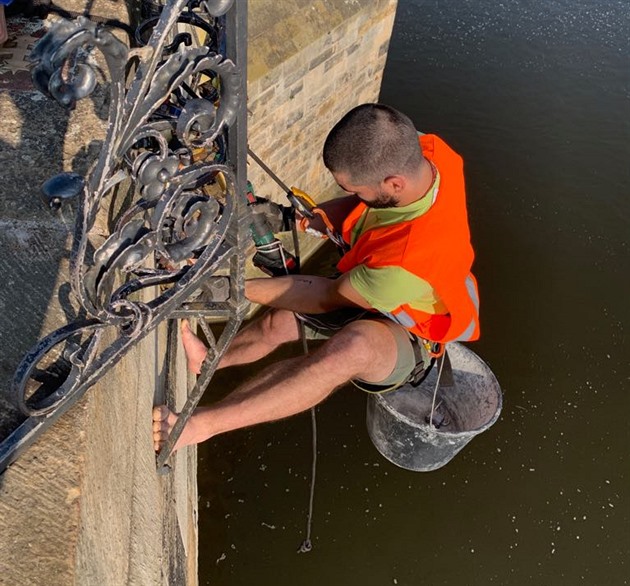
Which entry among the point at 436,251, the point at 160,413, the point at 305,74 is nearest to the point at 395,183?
the point at 436,251

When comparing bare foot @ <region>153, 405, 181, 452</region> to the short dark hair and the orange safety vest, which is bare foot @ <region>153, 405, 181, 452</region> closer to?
the orange safety vest

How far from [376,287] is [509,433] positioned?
4.14 m

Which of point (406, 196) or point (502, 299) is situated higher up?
point (406, 196)

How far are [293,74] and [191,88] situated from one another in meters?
3.56

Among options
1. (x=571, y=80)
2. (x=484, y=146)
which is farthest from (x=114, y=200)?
(x=571, y=80)

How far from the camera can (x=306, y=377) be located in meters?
3.25

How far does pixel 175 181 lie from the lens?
1.66 meters

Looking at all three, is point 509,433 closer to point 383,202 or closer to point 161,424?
point 383,202

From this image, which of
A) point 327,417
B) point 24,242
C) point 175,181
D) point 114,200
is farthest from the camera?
point 327,417

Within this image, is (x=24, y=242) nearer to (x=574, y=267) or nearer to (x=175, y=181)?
(x=175, y=181)

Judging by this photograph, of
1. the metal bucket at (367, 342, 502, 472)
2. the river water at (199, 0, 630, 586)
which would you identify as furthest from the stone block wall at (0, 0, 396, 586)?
the river water at (199, 0, 630, 586)

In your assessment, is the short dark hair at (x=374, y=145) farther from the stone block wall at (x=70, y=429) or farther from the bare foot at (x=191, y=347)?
the bare foot at (x=191, y=347)

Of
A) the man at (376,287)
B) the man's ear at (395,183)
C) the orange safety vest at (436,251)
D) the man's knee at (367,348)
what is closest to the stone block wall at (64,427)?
the man at (376,287)

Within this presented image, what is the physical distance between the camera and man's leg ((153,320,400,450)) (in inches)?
123
